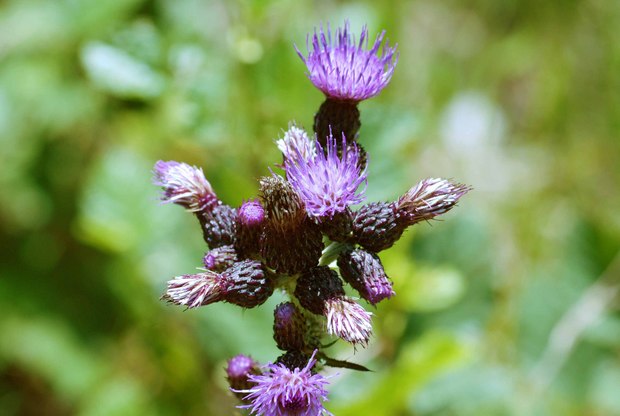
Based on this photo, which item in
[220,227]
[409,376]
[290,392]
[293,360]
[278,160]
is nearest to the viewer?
[290,392]

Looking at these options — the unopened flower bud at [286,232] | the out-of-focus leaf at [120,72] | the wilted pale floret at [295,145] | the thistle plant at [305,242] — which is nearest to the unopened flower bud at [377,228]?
the thistle plant at [305,242]

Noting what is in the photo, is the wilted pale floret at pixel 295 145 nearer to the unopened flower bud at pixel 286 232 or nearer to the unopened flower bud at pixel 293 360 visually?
the unopened flower bud at pixel 286 232

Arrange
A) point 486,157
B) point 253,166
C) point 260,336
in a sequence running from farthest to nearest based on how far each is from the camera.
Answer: point 486,157 → point 253,166 → point 260,336

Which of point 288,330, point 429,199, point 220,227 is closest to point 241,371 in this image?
point 288,330

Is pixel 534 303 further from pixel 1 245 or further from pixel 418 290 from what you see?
pixel 1 245

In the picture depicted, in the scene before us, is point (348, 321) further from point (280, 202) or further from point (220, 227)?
point (220, 227)

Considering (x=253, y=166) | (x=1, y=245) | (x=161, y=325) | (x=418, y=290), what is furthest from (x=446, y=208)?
(x=1, y=245)

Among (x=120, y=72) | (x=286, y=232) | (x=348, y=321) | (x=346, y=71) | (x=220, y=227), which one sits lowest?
(x=348, y=321)
